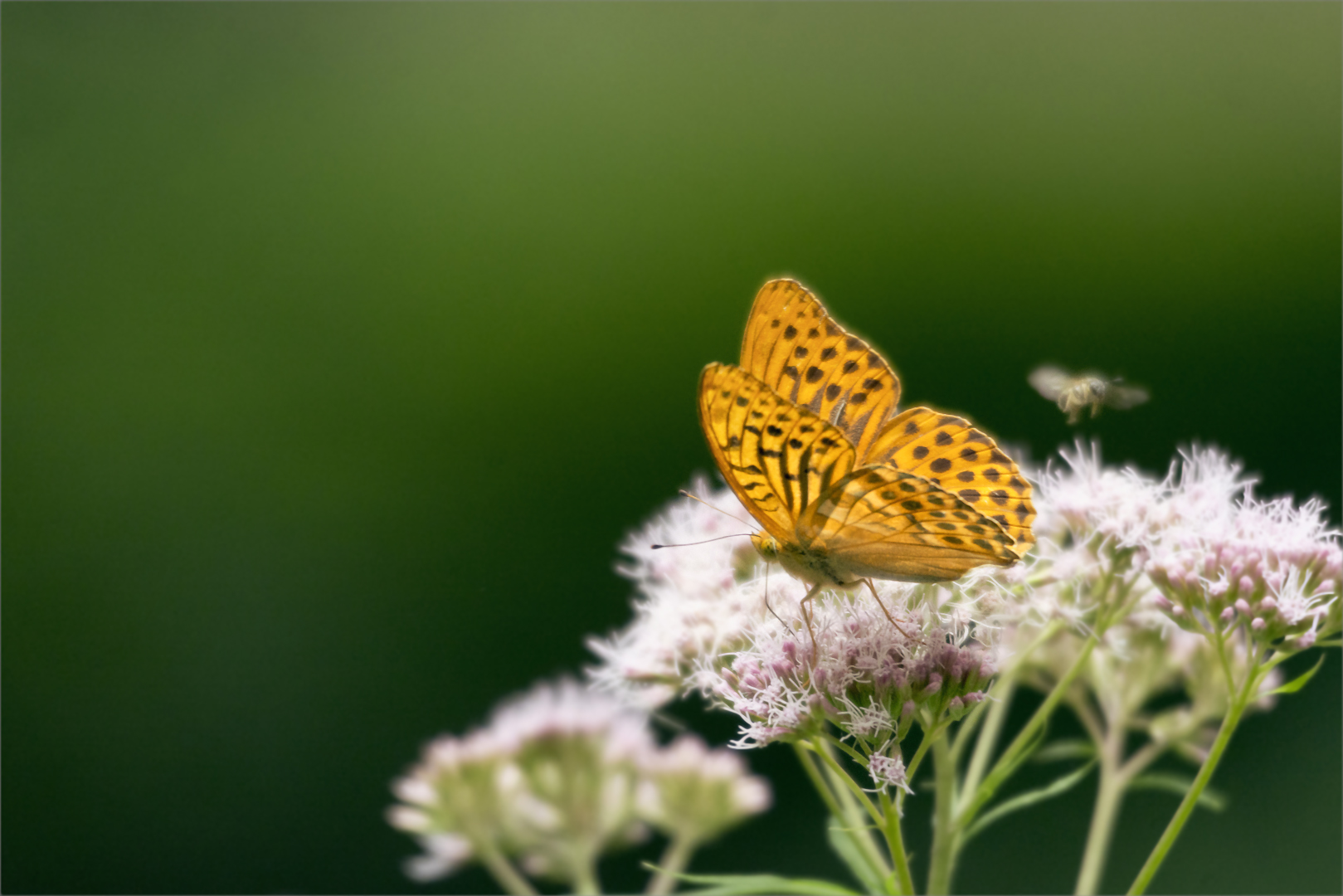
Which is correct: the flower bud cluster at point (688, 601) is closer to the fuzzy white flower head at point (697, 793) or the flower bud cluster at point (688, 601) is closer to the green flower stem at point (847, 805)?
the green flower stem at point (847, 805)

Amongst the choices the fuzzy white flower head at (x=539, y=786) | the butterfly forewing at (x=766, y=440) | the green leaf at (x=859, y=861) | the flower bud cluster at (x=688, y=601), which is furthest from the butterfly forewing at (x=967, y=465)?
the fuzzy white flower head at (x=539, y=786)

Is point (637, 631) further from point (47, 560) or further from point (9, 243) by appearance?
point (9, 243)

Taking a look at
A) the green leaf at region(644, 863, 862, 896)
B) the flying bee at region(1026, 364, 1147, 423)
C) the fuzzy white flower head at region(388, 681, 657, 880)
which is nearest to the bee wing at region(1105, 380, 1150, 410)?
the flying bee at region(1026, 364, 1147, 423)

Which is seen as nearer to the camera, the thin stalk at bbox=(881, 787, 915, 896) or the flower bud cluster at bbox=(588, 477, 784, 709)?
the thin stalk at bbox=(881, 787, 915, 896)

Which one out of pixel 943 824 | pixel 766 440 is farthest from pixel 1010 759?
pixel 766 440

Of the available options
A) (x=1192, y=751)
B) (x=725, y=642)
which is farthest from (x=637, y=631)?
(x=1192, y=751)

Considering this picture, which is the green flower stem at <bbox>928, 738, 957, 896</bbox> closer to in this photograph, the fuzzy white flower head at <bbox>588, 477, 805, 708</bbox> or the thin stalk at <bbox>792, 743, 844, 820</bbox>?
A: the thin stalk at <bbox>792, 743, 844, 820</bbox>
